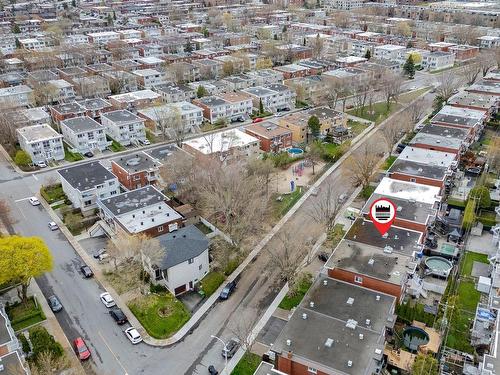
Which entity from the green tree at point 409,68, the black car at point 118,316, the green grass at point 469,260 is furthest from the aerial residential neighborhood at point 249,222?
the black car at point 118,316

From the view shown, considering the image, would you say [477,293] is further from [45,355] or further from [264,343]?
[45,355]

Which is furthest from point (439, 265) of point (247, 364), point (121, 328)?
point (121, 328)

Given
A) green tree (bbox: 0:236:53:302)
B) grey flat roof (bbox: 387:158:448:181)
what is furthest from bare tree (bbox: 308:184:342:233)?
green tree (bbox: 0:236:53:302)

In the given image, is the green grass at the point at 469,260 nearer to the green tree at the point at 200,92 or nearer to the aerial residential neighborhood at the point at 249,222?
the aerial residential neighborhood at the point at 249,222

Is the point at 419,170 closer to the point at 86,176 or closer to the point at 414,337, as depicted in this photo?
the point at 414,337

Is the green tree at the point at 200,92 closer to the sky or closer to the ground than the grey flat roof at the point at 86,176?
closer to the sky

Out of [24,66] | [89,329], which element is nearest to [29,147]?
[89,329]
